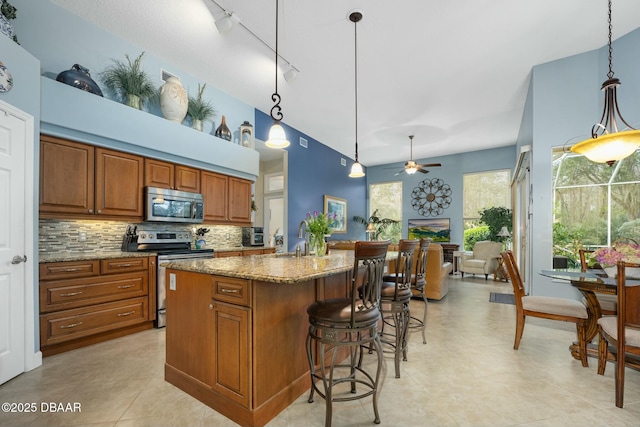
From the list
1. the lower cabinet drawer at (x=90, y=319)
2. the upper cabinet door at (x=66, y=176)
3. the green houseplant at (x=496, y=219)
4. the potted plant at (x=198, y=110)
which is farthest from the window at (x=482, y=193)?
the upper cabinet door at (x=66, y=176)

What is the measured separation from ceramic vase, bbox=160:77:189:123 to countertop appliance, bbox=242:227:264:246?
2.10 m

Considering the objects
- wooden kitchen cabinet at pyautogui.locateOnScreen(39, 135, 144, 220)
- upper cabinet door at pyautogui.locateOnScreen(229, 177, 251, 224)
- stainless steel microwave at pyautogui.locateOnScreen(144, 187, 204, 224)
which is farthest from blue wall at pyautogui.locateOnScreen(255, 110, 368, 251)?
wooden kitchen cabinet at pyautogui.locateOnScreen(39, 135, 144, 220)

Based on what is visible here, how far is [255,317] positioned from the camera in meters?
1.61

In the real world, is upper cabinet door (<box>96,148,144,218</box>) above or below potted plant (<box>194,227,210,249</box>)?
above

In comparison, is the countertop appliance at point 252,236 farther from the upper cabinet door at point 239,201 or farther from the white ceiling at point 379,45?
the white ceiling at point 379,45

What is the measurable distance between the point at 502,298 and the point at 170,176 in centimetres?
556

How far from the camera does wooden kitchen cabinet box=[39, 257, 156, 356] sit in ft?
8.25

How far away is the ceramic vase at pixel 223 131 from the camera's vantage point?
4.34 metres

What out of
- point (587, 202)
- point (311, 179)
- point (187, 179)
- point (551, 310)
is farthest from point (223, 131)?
point (587, 202)

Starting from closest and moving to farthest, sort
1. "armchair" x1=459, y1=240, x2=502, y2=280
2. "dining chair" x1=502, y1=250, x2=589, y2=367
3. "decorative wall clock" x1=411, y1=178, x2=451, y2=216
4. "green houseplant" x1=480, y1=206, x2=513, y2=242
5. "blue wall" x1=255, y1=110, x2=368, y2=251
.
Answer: "dining chair" x1=502, y1=250, x2=589, y2=367 < "blue wall" x1=255, y1=110, x2=368, y2=251 < "armchair" x1=459, y1=240, x2=502, y2=280 < "green houseplant" x1=480, y1=206, x2=513, y2=242 < "decorative wall clock" x1=411, y1=178, x2=451, y2=216

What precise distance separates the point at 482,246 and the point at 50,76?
8.09 meters

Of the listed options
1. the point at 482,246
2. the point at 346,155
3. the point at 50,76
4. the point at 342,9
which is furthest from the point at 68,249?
the point at 482,246

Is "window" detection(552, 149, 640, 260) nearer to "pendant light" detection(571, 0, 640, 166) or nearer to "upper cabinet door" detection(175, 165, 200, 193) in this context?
"pendant light" detection(571, 0, 640, 166)

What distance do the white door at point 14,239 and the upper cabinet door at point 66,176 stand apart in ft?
1.29
